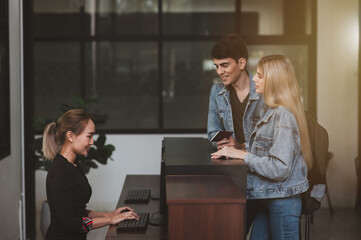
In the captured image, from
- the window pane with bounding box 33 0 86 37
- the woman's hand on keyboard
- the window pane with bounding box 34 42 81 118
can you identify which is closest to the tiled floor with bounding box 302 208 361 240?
the woman's hand on keyboard

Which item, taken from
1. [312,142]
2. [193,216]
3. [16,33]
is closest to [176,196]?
[193,216]

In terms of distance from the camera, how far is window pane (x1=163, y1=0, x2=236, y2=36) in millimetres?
5777

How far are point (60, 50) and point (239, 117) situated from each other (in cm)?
342

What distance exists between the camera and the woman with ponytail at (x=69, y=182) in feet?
7.50

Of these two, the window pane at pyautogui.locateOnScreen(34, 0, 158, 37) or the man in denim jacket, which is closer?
the man in denim jacket

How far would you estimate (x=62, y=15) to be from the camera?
18.8ft

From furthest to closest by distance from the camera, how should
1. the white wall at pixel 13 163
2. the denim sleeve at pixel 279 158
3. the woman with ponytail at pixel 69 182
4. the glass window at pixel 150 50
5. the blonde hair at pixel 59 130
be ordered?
the glass window at pixel 150 50, the white wall at pixel 13 163, the blonde hair at pixel 59 130, the woman with ponytail at pixel 69 182, the denim sleeve at pixel 279 158

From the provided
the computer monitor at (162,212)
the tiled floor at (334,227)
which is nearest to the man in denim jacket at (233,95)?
the computer monitor at (162,212)

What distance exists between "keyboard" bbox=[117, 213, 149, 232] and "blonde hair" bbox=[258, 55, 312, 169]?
0.83m

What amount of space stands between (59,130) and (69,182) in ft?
0.92

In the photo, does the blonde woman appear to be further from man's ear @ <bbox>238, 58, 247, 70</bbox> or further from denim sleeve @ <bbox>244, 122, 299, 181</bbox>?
man's ear @ <bbox>238, 58, 247, 70</bbox>

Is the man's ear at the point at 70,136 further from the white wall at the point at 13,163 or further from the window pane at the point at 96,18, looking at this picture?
the window pane at the point at 96,18

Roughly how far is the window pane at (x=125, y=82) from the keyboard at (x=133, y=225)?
3.42 m

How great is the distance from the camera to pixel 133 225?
7.72 feet
